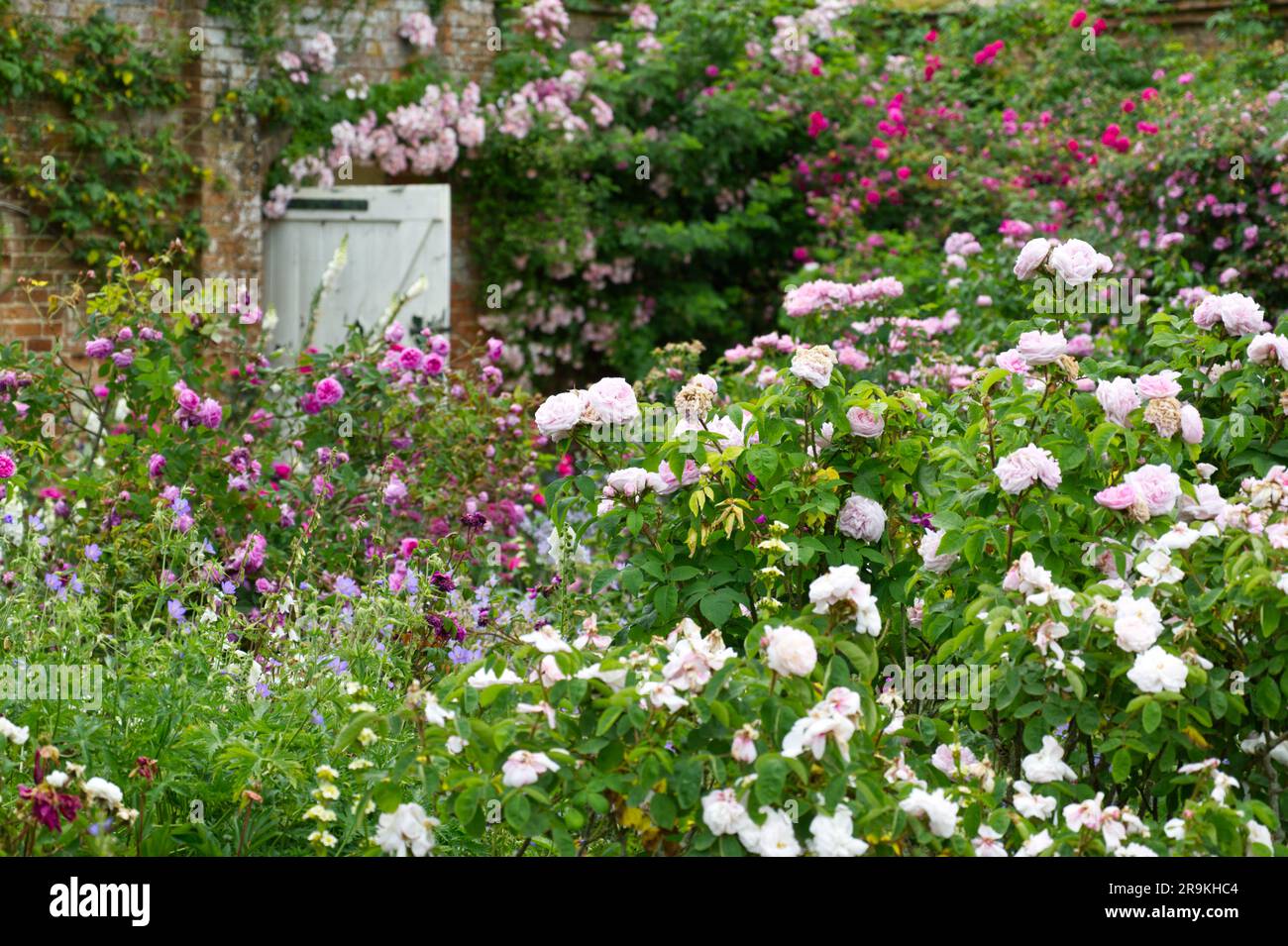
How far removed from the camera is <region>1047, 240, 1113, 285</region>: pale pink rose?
319 centimetres

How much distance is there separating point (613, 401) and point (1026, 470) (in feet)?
2.51

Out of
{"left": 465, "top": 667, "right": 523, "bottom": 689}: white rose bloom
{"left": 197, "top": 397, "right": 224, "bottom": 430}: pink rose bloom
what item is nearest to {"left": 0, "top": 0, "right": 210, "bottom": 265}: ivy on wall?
{"left": 197, "top": 397, "right": 224, "bottom": 430}: pink rose bloom

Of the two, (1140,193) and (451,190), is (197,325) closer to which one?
(451,190)

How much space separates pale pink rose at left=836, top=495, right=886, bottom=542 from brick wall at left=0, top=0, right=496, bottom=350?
561 cm

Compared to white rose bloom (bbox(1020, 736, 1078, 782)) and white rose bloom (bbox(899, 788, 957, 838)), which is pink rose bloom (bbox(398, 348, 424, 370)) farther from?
white rose bloom (bbox(899, 788, 957, 838))

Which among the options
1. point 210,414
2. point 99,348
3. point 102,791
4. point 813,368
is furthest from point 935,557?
point 99,348

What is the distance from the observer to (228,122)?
8227 millimetres

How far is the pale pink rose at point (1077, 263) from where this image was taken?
10.5ft

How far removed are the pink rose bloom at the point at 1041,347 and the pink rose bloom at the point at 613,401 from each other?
773 mm

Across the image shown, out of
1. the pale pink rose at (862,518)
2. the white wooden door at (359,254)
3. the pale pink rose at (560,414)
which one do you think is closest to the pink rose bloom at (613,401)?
the pale pink rose at (560,414)

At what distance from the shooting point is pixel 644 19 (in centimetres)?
955
